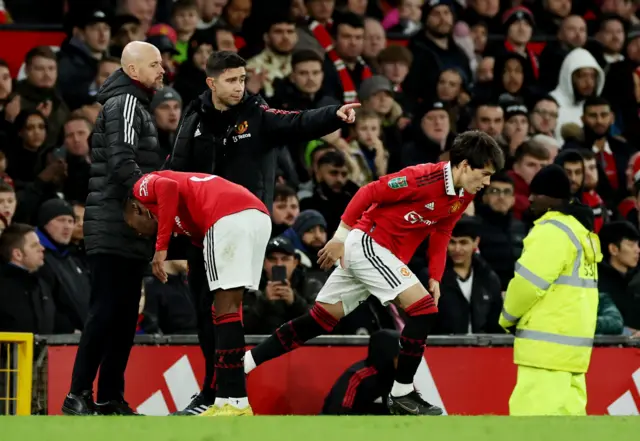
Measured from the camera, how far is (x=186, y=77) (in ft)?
43.6

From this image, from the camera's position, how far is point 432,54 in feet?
49.6

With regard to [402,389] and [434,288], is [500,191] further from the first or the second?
[402,389]

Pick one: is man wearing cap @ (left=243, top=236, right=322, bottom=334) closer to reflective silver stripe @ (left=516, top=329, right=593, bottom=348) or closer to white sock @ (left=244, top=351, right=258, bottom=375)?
white sock @ (left=244, top=351, right=258, bottom=375)

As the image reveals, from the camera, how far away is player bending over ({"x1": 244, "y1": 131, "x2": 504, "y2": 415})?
8.52 meters

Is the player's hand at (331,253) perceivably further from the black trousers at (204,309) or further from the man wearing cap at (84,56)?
the man wearing cap at (84,56)

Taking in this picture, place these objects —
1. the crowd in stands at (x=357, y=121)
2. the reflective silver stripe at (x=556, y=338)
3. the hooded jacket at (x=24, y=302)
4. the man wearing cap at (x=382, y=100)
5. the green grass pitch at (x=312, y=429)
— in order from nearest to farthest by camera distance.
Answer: the green grass pitch at (x=312, y=429) < the reflective silver stripe at (x=556, y=338) < the hooded jacket at (x=24, y=302) < the crowd in stands at (x=357, y=121) < the man wearing cap at (x=382, y=100)

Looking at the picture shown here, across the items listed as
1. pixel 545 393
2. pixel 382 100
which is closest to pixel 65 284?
pixel 545 393

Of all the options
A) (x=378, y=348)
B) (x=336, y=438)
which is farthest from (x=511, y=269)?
(x=336, y=438)

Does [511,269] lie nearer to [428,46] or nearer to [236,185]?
[428,46]

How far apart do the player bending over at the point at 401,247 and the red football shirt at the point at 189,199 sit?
0.90 metres

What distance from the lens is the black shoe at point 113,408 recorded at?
840 cm

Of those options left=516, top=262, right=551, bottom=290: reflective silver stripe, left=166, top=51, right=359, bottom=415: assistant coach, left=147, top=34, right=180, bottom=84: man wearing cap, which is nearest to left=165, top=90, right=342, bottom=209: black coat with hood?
left=166, top=51, right=359, bottom=415: assistant coach

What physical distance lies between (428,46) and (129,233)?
7552 millimetres

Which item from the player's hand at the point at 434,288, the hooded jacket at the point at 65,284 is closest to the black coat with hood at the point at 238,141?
the player's hand at the point at 434,288
